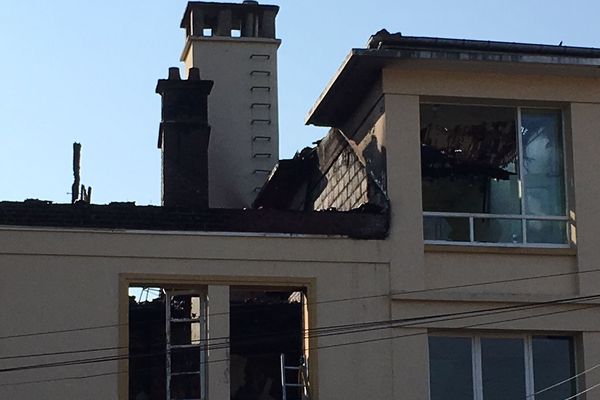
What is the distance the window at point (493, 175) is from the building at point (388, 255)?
3cm

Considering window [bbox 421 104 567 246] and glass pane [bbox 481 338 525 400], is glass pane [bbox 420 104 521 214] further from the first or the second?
glass pane [bbox 481 338 525 400]

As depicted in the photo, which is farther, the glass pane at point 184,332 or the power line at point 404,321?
the glass pane at point 184,332

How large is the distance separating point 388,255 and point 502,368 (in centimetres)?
222

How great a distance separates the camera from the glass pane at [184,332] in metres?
22.0

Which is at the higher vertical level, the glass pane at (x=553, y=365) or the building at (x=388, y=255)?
the building at (x=388, y=255)

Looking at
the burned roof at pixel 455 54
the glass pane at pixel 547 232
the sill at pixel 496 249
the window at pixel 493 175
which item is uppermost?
the burned roof at pixel 455 54

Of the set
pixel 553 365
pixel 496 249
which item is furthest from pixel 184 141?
pixel 553 365

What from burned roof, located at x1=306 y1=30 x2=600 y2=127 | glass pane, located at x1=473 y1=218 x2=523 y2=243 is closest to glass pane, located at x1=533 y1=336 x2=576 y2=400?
glass pane, located at x1=473 y1=218 x2=523 y2=243

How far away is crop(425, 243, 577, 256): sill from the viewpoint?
2105cm

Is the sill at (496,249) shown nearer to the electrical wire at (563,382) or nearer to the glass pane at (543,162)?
the glass pane at (543,162)

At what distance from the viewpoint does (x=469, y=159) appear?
2200 cm

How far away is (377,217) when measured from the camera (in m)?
20.9

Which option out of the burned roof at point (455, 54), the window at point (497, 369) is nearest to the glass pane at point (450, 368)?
the window at point (497, 369)

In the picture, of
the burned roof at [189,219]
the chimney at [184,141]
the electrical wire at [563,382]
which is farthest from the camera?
the chimney at [184,141]
